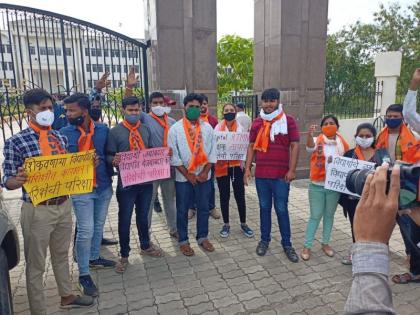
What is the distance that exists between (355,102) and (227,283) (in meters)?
6.96

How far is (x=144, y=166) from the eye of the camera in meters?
3.71

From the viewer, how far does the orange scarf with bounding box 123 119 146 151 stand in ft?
11.9

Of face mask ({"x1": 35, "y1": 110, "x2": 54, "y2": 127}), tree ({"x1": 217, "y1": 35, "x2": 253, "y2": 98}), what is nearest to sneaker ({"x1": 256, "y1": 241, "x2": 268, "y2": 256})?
face mask ({"x1": 35, "y1": 110, "x2": 54, "y2": 127})

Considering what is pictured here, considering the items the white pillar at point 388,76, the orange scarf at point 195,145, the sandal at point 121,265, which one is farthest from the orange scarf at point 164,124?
the white pillar at point 388,76

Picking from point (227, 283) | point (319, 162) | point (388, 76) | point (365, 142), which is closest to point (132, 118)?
point (227, 283)

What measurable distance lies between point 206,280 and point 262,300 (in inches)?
25.3

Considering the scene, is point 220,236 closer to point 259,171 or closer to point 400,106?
point 259,171

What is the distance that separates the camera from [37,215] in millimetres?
2650

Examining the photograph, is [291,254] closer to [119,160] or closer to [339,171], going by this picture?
[339,171]

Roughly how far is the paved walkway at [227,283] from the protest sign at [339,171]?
901 mm

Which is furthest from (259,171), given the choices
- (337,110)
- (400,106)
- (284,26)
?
(337,110)

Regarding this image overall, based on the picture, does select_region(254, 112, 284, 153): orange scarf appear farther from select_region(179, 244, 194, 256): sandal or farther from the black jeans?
select_region(179, 244, 194, 256): sandal

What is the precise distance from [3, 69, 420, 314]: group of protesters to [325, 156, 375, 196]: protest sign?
0.12 metres

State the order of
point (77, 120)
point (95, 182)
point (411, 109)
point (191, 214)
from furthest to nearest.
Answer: point (191, 214) → point (95, 182) → point (77, 120) → point (411, 109)
